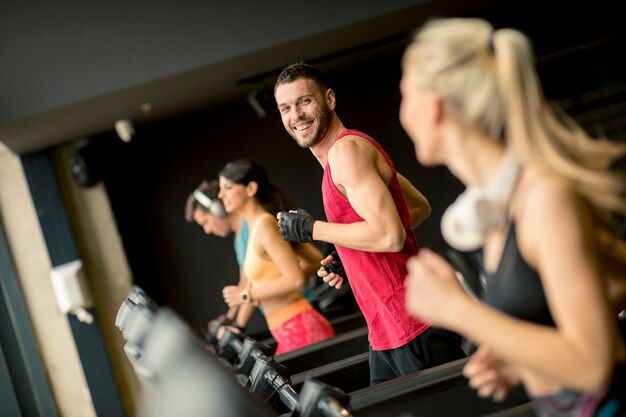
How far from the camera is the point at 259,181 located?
12.4 feet

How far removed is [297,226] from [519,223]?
1379 mm

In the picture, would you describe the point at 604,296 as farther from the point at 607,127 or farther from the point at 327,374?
the point at 607,127

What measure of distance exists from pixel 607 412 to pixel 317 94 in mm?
1508

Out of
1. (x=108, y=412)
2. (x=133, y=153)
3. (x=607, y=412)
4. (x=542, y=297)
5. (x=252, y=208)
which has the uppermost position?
(x=133, y=153)

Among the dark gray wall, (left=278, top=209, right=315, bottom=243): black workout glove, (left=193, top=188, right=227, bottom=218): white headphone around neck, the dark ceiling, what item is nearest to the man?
(left=278, top=209, right=315, bottom=243): black workout glove

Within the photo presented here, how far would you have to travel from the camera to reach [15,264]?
6.01 m

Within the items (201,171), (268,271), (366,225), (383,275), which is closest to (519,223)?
(366,225)

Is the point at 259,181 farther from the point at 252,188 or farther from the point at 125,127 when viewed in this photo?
the point at 125,127

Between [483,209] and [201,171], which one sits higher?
[201,171]

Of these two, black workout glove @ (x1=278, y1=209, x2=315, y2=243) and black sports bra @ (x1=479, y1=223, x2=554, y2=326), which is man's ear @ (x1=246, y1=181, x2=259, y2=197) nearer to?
black workout glove @ (x1=278, y1=209, x2=315, y2=243)

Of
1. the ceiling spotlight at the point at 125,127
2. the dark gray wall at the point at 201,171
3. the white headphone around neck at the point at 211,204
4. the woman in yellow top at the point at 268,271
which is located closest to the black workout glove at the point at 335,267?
the woman in yellow top at the point at 268,271

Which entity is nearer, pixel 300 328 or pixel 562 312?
pixel 562 312

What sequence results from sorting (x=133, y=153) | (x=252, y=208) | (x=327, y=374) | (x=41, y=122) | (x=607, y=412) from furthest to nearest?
(x=133, y=153)
(x=41, y=122)
(x=252, y=208)
(x=327, y=374)
(x=607, y=412)

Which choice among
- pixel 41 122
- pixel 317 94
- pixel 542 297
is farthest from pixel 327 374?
pixel 41 122
